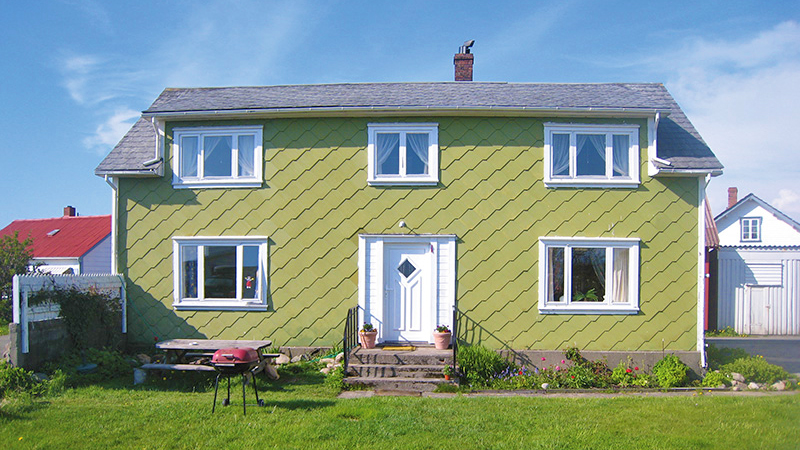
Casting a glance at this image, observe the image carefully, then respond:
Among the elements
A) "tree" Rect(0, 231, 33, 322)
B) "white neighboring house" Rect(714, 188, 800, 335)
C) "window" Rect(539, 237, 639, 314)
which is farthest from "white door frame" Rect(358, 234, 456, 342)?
"tree" Rect(0, 231, 33, 322)

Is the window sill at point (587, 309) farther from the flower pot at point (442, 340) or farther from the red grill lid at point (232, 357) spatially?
the red grill lid at point (232, 357)

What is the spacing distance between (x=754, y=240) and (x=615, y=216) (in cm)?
1559

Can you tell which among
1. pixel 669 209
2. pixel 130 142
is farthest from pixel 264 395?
pixel 669 209

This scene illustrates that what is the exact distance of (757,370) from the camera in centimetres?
959

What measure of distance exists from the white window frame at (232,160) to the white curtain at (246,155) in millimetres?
71

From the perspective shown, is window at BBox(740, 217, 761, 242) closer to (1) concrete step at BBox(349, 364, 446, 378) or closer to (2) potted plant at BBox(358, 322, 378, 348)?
(1) concrete step at BBox(349, 364, 446, 378)

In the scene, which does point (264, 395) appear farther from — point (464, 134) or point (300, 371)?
point (464, 134)

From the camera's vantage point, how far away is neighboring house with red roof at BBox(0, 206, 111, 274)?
83.6 feet

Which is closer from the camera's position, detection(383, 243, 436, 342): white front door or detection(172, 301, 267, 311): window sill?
detection(383, 243, 436, 342): white front door

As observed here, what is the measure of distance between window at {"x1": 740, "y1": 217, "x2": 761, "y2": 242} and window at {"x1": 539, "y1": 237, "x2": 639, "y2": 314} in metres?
15.3

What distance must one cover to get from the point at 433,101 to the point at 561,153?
268cm

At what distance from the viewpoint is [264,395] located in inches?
320

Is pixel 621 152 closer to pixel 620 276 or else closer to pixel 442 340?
pixel 620 276

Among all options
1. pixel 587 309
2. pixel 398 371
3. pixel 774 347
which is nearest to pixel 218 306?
pixel 398 371
